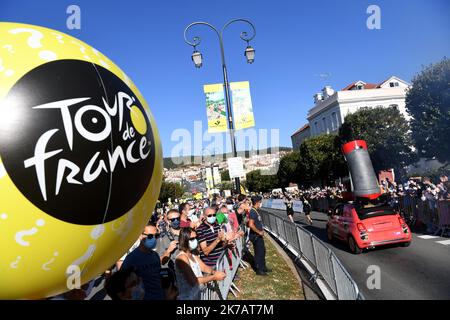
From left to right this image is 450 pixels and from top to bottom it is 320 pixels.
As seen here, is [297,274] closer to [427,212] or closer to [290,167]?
[427,212]

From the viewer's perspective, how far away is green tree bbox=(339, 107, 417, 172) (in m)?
33.2

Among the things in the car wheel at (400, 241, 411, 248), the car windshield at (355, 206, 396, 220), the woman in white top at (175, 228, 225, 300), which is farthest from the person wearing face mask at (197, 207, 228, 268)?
the car wheel at (400, 241, 411, 248)

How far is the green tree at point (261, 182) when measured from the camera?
85.4m

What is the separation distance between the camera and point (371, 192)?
513 inches

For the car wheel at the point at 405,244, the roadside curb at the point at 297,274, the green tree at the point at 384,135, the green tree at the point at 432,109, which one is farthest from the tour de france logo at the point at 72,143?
the green tree at the point at 384,135

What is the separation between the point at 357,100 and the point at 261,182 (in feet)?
131

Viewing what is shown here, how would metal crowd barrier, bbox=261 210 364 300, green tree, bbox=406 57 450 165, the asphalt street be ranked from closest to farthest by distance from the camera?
metal crowd barrier, bbox=261 210 364 300, the asphalt street, green tree, bbox=406 57 450 165

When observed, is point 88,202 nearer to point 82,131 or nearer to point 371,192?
point 82,131

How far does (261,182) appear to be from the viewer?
3484 inches

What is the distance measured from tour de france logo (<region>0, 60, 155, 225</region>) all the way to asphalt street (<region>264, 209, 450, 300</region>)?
5.71 metres

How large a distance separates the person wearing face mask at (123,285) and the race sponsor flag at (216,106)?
9.01 metres

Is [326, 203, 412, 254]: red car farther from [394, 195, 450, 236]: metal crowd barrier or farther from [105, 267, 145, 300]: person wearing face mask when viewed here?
[105, 267, 145, 300]: person wearing face mask
